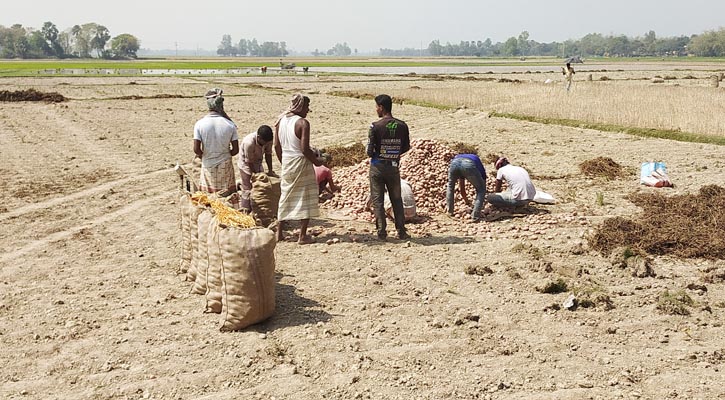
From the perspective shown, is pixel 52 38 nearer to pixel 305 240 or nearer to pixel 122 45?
pixel 122 45

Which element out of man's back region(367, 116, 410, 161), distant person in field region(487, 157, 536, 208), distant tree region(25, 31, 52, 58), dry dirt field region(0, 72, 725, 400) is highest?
distant tree region(25, 31, 52, 58)

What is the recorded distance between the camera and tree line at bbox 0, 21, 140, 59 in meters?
146

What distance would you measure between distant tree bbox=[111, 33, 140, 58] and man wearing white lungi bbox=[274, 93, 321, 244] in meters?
163

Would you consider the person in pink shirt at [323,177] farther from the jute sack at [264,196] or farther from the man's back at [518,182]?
the man's back at [518,182]

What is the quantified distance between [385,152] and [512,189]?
248cm

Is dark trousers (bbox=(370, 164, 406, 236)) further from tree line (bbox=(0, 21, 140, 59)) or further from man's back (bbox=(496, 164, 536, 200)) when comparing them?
tree line (bbox=(0, 21, 140, 59))

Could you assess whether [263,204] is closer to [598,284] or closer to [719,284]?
[598,284]

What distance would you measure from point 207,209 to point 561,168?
9269mm

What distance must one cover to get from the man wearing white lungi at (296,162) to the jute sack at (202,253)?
1.62m

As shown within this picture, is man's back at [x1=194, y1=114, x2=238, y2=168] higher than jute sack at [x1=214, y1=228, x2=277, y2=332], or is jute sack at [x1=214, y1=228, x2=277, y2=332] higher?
man's back at [x1=194, y1=114, x2=238, y2=168]

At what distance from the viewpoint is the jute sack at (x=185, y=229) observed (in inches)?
262

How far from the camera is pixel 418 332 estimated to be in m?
5.67

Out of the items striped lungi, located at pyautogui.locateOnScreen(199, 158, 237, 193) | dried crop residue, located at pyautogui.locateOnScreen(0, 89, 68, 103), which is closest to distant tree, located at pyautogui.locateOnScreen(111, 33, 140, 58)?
dried crop residue, located at pyautogui.locateOnScreen(0, 89, 68, 103)

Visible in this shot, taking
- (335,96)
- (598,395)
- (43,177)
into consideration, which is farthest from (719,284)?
(335,96)
